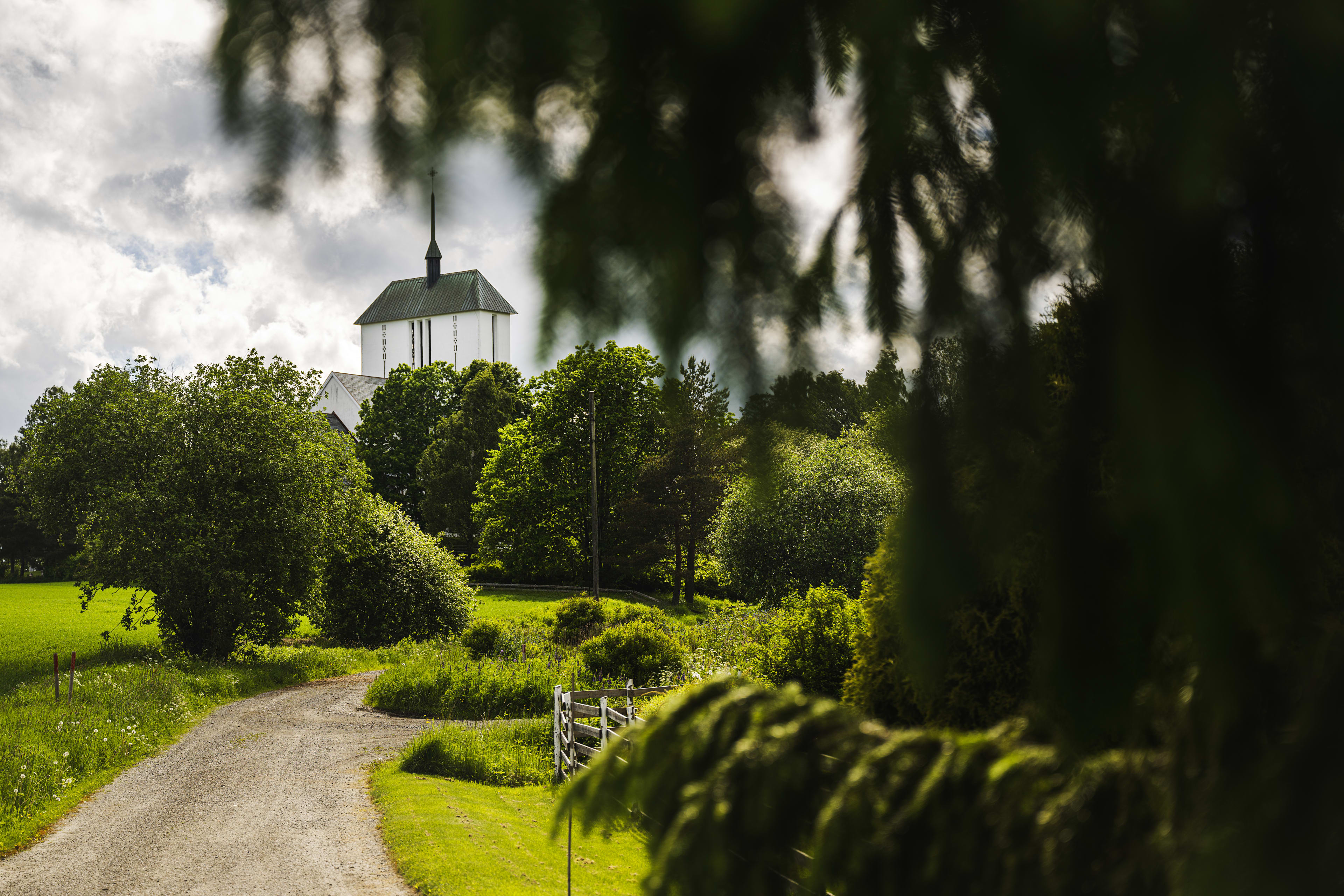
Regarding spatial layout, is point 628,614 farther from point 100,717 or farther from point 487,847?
point 487,847

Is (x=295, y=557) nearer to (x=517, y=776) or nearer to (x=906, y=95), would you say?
(x=517, y=776)

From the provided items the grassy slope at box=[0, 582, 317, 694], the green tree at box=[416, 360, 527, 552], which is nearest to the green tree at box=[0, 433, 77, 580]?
the grassy slope at box=[0, 582, 317, 694]

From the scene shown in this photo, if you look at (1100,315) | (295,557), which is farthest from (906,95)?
(295,557)

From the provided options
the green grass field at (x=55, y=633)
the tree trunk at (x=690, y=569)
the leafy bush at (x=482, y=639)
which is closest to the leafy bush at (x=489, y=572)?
the tree trunk at (x=690, y=569)

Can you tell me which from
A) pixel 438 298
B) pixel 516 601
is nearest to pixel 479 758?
pixel 438 298

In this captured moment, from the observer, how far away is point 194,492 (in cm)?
1839

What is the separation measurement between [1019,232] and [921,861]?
0.85m

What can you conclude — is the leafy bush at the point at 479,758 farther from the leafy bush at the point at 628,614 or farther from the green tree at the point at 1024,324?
the green tree at the point at 1024,324

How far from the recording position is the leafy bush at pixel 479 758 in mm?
10578

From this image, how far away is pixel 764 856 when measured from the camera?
1.14 metres

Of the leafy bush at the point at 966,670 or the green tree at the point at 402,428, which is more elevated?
the green tree at the point at 402,428

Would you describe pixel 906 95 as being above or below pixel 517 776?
above

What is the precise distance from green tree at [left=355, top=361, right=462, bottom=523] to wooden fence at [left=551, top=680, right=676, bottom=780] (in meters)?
38.2

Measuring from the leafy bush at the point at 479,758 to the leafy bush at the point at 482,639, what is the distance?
6.73 metres
